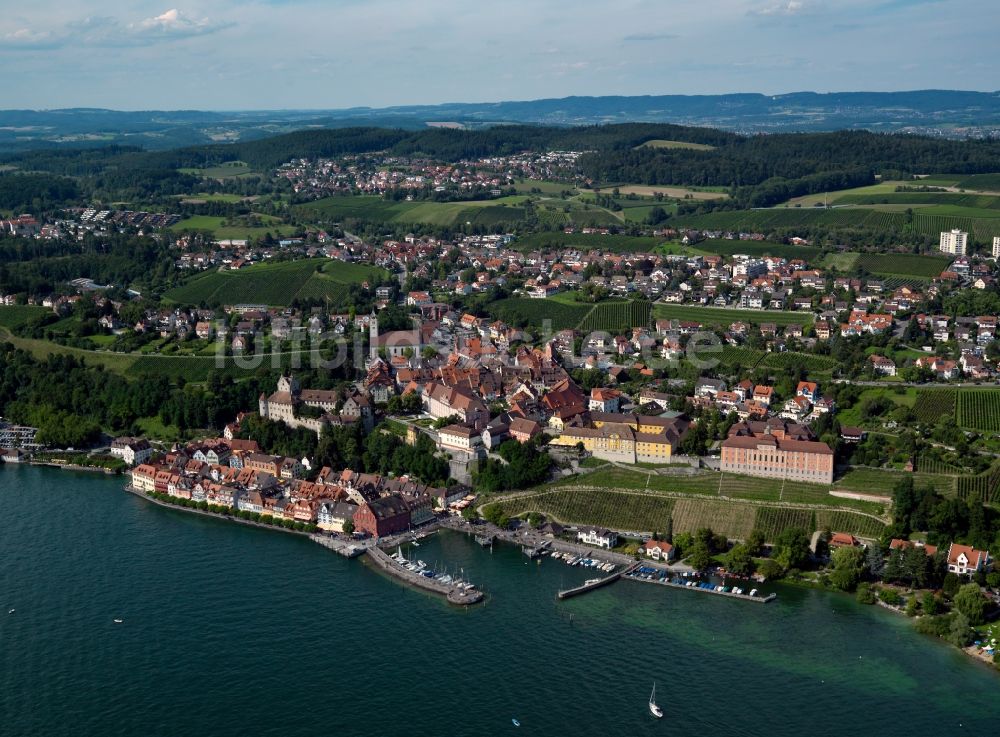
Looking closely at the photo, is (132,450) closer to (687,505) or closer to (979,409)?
(687,505)

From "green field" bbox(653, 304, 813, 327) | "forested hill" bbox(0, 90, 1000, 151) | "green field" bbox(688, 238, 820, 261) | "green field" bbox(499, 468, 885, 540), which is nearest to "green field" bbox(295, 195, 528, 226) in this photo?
"green field" bbox(688, 238, 820, 261)

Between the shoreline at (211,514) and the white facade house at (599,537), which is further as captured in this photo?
the shoreline at (211,514)

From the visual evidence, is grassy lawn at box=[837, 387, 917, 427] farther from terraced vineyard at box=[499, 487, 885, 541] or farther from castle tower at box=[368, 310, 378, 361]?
castle tower at box=[368, 310, 378, 361]

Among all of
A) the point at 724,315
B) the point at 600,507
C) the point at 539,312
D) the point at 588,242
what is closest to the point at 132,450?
the point at 600,507

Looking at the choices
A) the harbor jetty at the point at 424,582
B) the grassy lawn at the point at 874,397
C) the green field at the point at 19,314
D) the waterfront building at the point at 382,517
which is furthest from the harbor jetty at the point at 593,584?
the green field at the point at 19,314

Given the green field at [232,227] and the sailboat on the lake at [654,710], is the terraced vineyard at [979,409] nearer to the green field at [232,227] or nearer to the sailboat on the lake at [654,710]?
the sailboat on the lake at [654,710]
